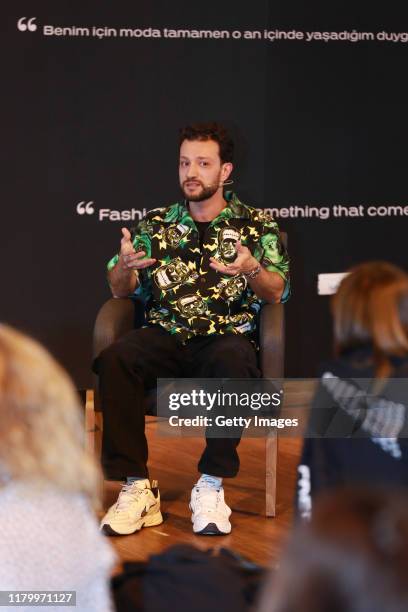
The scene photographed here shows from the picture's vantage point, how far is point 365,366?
2014mm

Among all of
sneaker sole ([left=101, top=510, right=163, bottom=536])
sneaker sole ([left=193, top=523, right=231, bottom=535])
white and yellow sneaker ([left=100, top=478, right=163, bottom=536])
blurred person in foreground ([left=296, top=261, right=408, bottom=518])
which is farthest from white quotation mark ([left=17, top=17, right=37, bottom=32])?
blurred person in foreground ([left=296, top=261, right=408, bottom=518])

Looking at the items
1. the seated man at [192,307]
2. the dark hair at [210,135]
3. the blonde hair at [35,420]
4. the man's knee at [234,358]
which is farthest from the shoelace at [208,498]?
the blonde hair at [35,420]

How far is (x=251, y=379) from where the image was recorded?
3.59m

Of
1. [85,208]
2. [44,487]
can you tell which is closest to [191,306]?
[85,208]

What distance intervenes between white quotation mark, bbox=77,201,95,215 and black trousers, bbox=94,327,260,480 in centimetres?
122

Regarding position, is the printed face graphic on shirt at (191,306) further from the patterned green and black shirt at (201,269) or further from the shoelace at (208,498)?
the shoelace at (208,498)

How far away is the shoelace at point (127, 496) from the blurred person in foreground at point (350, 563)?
2.53m

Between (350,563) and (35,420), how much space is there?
68 centimetres

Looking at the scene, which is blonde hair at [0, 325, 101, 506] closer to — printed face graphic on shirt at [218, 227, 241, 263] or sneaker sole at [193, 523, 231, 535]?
sneaker sole at [193, 523, 231, 535]

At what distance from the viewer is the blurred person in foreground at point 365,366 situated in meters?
1.92

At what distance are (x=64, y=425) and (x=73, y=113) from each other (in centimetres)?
338

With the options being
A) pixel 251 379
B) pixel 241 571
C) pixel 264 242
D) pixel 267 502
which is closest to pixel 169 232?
pixel 264 242

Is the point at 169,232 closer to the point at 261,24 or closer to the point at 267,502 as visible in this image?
the point at 267,502

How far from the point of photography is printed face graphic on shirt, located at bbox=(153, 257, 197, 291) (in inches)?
149
